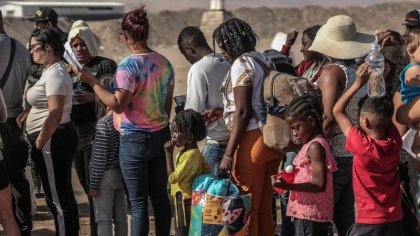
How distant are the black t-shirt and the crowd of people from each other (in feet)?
0.74

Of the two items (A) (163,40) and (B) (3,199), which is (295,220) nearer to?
(B) (3,199)

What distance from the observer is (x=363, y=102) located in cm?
605

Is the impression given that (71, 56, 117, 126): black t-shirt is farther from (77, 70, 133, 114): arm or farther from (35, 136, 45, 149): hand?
(77, 70, 133, 114): arm

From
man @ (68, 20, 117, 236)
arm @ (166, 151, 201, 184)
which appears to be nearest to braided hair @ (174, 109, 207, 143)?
arm @ (166, 151, 201, 184)

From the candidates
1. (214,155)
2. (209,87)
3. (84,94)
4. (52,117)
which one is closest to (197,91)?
(209,87)

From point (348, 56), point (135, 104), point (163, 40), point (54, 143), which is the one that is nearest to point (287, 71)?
point (348, 56)

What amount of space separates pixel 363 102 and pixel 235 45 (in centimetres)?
116

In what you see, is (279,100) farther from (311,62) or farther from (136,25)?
(311,62)

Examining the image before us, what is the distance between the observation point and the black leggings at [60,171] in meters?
7.47

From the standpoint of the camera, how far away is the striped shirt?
744 cm

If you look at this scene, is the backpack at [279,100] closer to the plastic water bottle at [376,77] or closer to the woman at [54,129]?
the plastic water bottle at [376,77]

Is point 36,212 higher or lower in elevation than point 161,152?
lower

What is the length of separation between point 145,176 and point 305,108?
1404 millimetres

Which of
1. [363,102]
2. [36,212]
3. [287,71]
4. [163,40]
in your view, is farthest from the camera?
[163,40]
